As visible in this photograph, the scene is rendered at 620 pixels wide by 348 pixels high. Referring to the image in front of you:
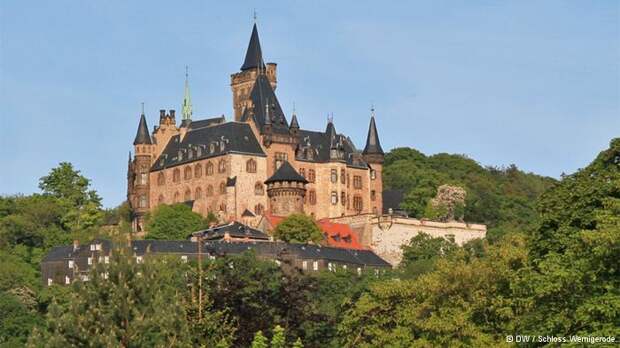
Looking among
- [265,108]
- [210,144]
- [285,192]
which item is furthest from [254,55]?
[285,192]

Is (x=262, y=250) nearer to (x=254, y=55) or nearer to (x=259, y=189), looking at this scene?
(x=259, y=189)

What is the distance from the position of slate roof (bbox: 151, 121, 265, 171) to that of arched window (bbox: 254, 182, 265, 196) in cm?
300

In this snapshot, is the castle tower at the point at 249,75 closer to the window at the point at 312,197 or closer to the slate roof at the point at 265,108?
the slate roof at the point at 265,108

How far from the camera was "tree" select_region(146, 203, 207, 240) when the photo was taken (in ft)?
454

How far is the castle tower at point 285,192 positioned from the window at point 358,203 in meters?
7.10

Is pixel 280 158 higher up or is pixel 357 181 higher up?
pixel 280 158

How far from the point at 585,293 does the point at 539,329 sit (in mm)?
2864

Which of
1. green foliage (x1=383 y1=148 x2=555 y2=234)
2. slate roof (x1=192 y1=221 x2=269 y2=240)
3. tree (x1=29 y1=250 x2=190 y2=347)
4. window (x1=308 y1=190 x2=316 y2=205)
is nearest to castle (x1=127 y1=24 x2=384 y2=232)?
window (x1=308 y1=190 x2=316 y2=205)

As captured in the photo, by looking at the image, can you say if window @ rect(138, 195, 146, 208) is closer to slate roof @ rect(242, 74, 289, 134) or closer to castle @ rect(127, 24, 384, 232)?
castle @ rect(127, 24, 384, 232)

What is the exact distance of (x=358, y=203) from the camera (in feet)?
486

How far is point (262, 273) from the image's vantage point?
55031mm

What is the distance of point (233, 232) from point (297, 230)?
4.73 metres

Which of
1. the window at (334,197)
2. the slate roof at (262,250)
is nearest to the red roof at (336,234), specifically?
the slate roof at (262,250)

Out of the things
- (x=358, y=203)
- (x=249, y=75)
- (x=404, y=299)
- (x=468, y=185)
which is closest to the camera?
(x=404, y=299)
